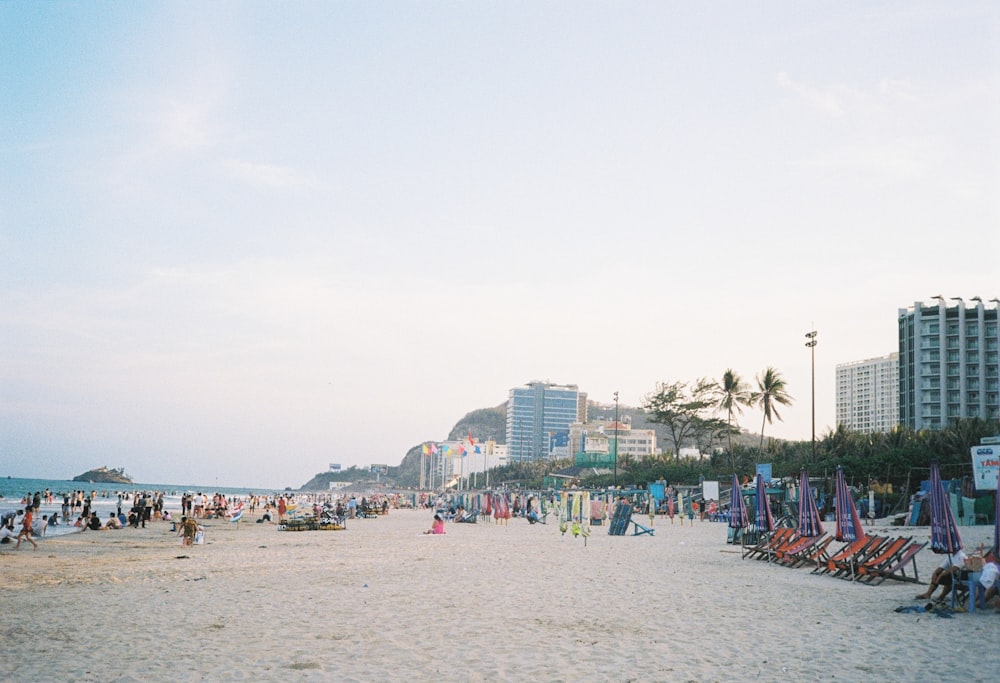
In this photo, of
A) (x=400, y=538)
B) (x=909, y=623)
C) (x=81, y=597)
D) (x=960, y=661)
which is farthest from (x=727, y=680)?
(x=400, y=538)

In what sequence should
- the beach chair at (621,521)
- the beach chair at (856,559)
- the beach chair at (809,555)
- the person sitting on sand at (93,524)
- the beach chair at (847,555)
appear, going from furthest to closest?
the person sitting on sand at (93,524) → the beach chair at (621,521) → the beach chair at (809,555) → the beach chair at (847,555) → the beach chair at (856,559)

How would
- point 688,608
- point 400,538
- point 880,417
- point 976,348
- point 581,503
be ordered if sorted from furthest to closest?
1. point 880,417
2. point 976,348
3. point 581,503
4. point 400,538
5. point 688,608

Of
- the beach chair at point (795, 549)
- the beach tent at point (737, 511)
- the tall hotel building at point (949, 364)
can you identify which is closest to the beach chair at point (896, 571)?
the beach chair at point (795, 549)

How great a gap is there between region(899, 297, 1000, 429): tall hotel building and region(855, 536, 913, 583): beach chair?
4384 inches

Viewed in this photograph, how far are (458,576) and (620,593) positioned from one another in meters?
3.56

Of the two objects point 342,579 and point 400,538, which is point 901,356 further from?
point 342,579

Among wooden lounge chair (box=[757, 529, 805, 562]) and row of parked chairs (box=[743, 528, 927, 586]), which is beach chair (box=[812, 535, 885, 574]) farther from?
wooden lounge chair (box=[757, 529, 805, 562])

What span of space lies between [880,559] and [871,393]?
197m

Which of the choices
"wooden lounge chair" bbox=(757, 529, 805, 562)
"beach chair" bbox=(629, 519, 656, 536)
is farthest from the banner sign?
"beach chair" bbox=(629, 519, 656, 536)

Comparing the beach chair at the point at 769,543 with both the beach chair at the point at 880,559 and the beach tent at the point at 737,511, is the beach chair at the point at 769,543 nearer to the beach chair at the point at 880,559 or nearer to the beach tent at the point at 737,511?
the beach tent at the point at 737,511

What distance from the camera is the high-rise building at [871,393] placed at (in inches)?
7239

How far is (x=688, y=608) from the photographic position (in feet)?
37.4

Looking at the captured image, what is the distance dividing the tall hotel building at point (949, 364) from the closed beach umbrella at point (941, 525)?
113m

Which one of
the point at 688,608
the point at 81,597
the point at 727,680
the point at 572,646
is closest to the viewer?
the point at 727,680
